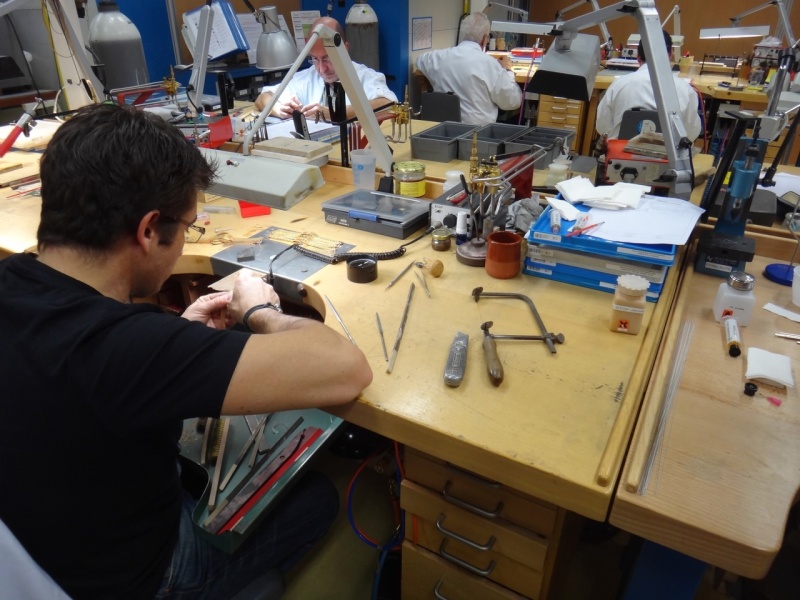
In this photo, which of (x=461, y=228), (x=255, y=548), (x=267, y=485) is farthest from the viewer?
(x=461, y=228)

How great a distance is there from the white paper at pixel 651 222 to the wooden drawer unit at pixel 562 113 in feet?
10.9

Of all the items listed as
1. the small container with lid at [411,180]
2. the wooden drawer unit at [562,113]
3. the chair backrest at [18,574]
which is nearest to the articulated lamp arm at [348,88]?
the small container with lid at [411,180]

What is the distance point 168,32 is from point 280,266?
3316 millimetres

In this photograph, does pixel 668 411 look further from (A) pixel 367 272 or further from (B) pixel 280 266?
(B) pixel 280 266

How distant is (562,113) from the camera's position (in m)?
4.49

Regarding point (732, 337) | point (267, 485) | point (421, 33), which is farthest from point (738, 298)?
point (421, 33)

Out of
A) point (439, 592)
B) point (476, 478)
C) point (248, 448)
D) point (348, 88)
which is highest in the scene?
point (348, 88)

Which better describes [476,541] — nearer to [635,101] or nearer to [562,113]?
[635,101]

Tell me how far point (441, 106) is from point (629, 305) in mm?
2498

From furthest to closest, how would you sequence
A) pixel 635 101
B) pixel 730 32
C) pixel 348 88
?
pixel 635 101 < pixel 730 32 < pixel 348 88

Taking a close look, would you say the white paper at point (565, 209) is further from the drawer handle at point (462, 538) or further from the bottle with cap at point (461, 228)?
A: the drawer handle at point (462, 538)

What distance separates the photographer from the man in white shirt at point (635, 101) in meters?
2.92

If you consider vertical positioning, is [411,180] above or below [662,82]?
below

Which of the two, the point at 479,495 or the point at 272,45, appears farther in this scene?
the point at 272,45
